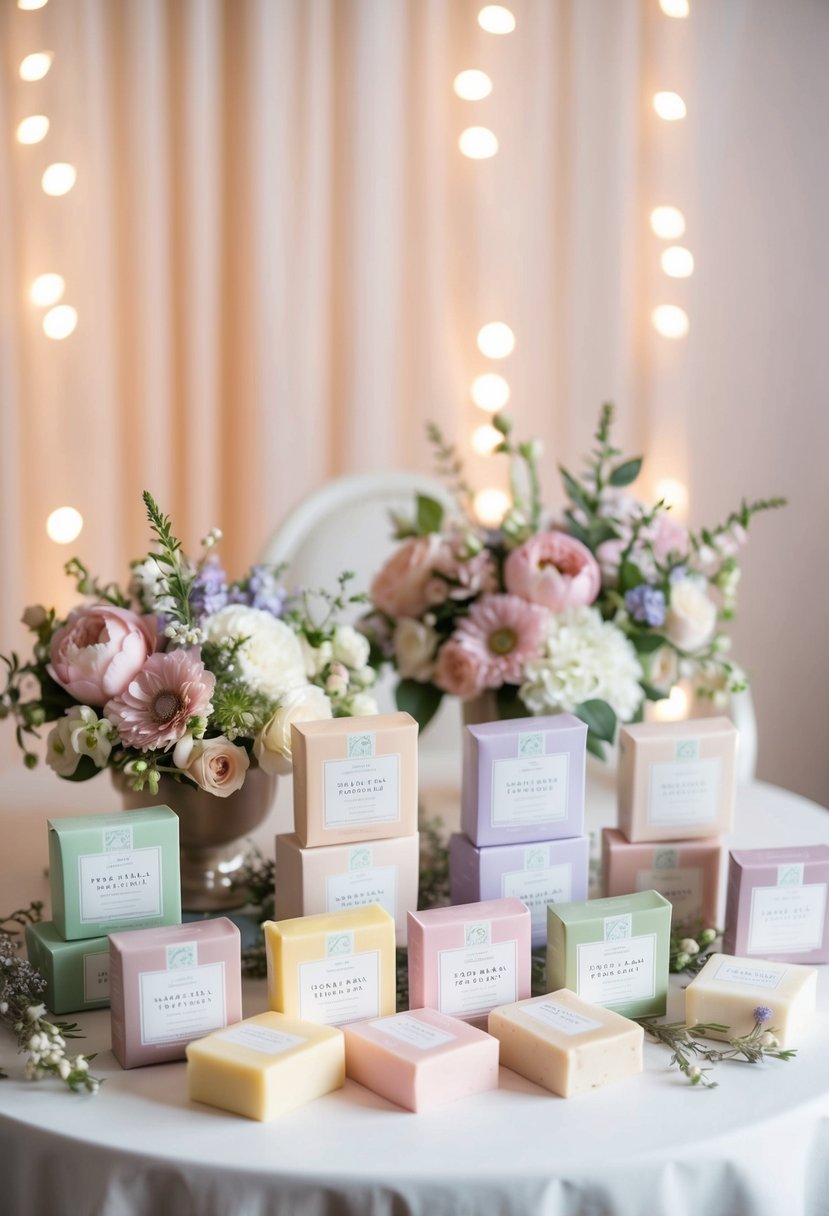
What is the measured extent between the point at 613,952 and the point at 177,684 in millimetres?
431

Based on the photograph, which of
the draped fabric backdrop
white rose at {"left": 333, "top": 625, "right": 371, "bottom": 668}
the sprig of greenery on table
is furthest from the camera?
the draped fabric backdrop

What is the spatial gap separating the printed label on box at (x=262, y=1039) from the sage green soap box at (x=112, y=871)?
0.46 ft

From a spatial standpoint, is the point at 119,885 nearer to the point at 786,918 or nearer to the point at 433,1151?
the point at 433,1151

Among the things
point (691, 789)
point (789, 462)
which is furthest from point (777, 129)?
point (691, 789)

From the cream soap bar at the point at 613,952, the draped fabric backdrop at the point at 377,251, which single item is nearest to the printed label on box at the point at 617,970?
the cream soap bar at the point at 613,952

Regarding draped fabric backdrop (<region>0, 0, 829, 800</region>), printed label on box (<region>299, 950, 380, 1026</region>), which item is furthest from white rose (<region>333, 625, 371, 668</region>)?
draped fabric backdrop (<region>0, 0, 829, 800</region>)

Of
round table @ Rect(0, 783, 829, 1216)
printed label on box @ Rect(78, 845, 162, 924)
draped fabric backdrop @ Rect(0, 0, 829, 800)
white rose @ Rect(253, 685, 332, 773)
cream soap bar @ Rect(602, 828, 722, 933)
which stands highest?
draped fabric backdrop @ Rect(0, 0, 829, 800)

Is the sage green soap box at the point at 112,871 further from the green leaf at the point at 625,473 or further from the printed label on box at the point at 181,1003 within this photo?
the green leaf at the point at 625,473

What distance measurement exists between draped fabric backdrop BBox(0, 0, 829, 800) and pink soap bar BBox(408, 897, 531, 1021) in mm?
1509

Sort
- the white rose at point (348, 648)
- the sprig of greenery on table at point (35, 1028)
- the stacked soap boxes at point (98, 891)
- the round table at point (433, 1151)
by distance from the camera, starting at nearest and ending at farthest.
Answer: the round table at point (433, 1151), the sprig of greenery on table at point (35, 1028), the stacked soap boxes at point (98, 891), the white rose at point (348, 648)

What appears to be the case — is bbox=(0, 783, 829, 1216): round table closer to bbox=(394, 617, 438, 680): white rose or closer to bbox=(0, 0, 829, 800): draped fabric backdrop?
A: bbox=(394, 617, 438, 680): white rose

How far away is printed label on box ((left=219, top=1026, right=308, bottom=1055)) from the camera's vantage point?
0.91m

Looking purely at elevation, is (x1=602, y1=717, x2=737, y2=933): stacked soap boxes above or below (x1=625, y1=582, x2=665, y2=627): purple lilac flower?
below

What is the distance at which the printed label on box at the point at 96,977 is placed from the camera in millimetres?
1035
